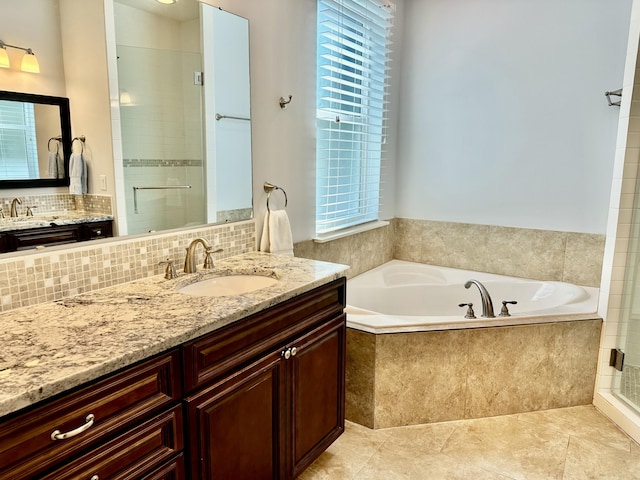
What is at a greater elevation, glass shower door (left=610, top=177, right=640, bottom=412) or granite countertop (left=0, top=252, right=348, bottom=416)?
granite countertop (left=0, top=252, right=348, bottom=416)

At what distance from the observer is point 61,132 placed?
143cm

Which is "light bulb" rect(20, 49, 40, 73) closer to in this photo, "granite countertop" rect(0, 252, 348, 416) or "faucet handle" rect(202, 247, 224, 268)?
"granite countertop" rect(0, 252, 348, 416)

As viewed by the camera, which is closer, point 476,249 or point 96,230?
point 96,230

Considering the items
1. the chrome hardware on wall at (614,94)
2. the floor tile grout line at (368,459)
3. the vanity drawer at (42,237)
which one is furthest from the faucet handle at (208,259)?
the chrome hardware on wall at (614,94)

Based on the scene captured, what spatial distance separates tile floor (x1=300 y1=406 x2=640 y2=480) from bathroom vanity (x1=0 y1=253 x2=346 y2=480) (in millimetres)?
264

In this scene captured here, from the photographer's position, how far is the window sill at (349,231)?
271cm

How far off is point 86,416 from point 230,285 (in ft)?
2.95

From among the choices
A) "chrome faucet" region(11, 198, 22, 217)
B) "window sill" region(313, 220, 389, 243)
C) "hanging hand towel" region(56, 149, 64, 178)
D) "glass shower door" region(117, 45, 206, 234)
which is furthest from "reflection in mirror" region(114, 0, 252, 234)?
"window sill" region(313, 220, 389, 243)

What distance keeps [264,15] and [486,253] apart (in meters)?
2.24

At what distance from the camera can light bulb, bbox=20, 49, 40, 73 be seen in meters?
1.33

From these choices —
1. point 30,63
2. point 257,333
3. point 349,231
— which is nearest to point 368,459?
point 257,333

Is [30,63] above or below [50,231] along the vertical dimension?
above

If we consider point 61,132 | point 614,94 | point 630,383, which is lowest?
point 630,383

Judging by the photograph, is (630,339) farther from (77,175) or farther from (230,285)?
(77,175)
